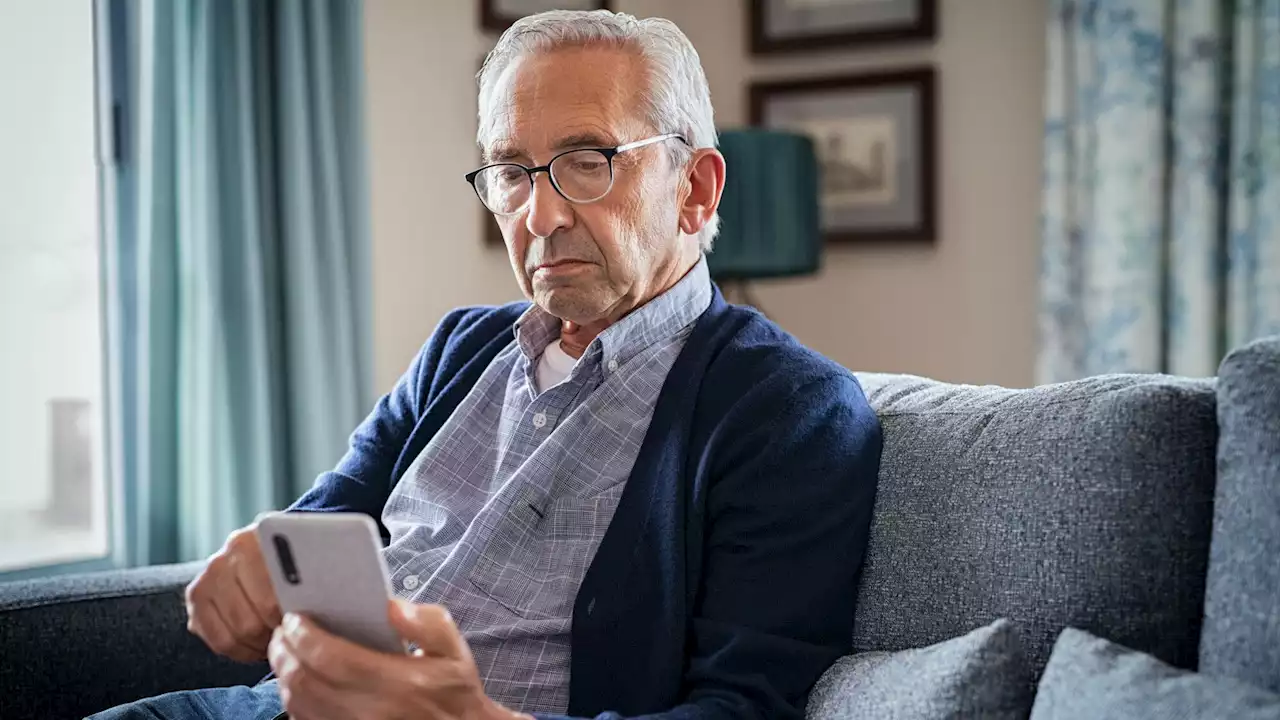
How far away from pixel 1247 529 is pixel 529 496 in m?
0.71

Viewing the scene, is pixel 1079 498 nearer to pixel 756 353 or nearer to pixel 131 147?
pixel 756 353

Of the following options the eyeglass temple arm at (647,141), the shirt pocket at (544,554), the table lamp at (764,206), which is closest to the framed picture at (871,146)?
the table lamp at (764,206)

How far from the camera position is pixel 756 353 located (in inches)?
54.8

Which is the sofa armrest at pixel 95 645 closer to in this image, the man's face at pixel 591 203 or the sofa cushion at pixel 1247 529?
the man's face at pixel 591 203

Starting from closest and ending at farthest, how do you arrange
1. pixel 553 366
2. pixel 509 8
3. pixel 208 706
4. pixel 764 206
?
Answer: pixel 208 706 < pixel 553 366 < pixel 764 206 < pixel 509 8

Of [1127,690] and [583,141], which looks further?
[583,141]

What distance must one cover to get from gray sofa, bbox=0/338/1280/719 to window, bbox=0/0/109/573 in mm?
1652

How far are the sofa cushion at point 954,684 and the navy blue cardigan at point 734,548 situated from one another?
0.28 feet

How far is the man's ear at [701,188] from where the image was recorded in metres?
1.54

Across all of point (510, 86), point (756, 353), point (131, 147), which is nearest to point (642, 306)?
point (756, 353)

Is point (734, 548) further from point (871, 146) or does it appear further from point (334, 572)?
point (871, 146)

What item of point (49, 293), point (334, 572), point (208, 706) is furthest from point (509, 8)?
point (334, 572)

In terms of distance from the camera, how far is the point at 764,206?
2.72 metres

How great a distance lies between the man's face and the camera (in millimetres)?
1423
